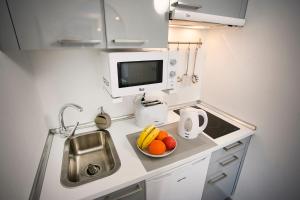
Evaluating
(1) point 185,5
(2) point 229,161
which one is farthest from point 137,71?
(2) point 229,161

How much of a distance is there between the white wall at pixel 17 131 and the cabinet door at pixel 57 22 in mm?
153

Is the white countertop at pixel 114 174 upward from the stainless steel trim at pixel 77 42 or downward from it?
downward

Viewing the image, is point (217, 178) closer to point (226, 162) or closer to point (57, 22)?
point (226, 162)

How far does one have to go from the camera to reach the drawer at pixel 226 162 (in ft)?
3.90

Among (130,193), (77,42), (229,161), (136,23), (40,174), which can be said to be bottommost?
(229,161)

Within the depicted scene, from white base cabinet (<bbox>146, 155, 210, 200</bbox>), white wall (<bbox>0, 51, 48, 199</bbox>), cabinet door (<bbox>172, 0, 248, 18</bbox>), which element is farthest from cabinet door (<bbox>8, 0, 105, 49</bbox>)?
white base cabinet (<bbox>146, 155, 210, 200</bbox>)

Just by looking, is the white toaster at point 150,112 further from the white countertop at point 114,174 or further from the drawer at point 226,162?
the drawer at point 226,162

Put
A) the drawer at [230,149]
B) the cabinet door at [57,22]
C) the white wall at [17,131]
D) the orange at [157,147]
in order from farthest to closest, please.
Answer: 1. the drawer at [230,149]
2. the orange at [157,147]
3. the cabinet door at [57,22]
4. the white wall at [17,131]

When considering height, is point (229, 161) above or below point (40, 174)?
below

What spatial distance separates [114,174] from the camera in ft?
2.78

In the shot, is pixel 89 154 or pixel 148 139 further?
pixel 89 154

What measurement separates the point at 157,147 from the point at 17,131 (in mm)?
703

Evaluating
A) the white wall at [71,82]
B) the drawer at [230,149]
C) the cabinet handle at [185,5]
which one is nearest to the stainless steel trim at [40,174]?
the white wall at [71,82]

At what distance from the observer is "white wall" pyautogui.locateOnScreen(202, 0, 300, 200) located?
98 centimetres
